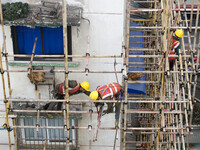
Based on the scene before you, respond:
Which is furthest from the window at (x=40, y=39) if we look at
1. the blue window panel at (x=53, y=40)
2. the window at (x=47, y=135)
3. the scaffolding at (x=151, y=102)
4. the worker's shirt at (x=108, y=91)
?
the window at (x=47, y=135)

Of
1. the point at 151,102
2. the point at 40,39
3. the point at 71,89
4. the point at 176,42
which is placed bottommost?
the point at 151,102

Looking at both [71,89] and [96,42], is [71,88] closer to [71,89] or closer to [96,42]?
[71,89]

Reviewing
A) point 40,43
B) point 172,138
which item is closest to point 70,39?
point 40,43

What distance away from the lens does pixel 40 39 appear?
852cm

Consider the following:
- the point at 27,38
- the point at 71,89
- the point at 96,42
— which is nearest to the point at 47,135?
the point at 71,89

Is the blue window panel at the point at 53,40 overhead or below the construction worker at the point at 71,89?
overhead

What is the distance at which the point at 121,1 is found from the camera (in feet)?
26.1

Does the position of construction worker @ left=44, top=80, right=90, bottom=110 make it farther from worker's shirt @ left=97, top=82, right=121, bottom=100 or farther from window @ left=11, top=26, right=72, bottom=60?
window @ left=11, top=26, right=72, bottom=60

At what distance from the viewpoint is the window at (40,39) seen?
840 cm

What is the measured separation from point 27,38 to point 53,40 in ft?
2.88

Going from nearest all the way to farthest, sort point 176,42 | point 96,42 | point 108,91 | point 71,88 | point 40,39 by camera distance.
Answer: point 108,91, point 71,88, point 176,42, point 96,42, point 40,39

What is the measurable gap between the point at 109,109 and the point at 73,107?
142 centimetres

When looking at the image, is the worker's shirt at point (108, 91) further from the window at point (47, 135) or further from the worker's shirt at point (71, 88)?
the window at point (47, 135)

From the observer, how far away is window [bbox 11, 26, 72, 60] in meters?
8.40
